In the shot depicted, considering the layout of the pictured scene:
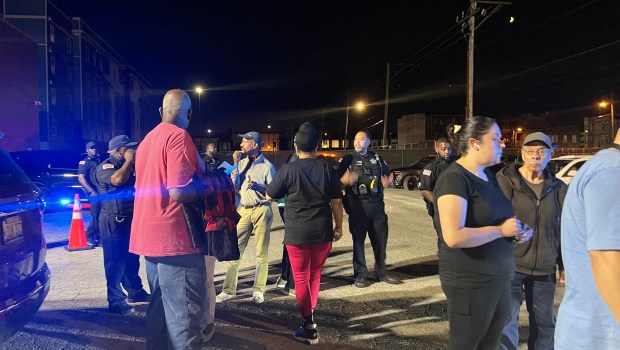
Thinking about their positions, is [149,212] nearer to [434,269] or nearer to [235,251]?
[235,251]

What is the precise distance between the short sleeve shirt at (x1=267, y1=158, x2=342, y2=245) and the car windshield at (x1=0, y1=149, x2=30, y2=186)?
83.5 inches

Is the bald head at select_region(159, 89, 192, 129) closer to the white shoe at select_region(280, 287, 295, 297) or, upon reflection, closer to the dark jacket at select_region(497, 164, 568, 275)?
the dark jacket at select_region(497, 164, 568, 275)

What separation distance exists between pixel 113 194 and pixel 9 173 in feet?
4.27

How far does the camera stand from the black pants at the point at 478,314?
246cm

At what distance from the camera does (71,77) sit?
133 ft

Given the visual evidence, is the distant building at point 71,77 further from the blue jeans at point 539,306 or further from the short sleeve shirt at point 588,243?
the short sleeve shirt at point 588,243

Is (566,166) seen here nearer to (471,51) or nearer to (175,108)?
(175,108)

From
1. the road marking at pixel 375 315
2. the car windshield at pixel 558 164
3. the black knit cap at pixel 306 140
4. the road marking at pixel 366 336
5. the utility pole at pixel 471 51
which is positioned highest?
the utility pole at pixel 471 51

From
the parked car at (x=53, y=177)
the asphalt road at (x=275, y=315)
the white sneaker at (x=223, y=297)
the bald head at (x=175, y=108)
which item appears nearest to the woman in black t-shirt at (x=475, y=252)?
the asphalt road at (x=275, y=315)

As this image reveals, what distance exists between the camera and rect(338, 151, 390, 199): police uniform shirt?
5781 millimetres

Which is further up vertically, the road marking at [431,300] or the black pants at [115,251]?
the black pants at [115,251]

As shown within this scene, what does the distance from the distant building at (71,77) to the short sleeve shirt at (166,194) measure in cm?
2412

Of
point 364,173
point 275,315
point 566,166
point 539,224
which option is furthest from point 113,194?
point 566,166

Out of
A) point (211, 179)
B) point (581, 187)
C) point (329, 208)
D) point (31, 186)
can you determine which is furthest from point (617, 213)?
point (31, 186)
